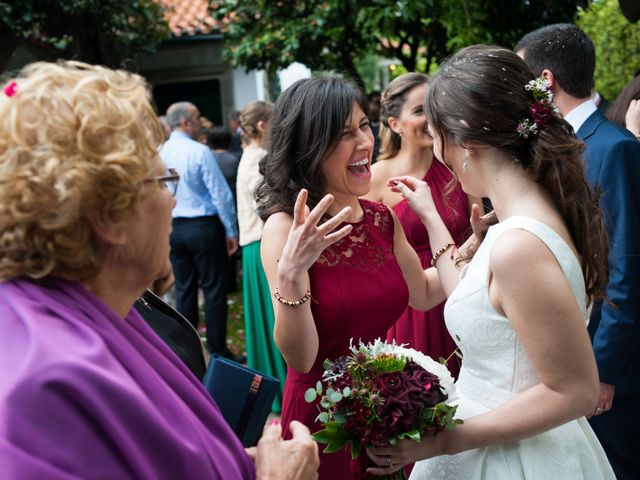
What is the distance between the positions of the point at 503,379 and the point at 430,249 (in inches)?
92.9

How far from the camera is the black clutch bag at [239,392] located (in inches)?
74.9

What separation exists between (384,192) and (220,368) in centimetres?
283

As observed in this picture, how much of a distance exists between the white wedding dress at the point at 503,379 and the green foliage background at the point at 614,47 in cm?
937

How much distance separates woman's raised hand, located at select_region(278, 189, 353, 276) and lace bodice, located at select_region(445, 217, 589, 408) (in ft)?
1.45

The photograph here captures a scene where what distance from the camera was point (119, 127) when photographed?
132 centimetres

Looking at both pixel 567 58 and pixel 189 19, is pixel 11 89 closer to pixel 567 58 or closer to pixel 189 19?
pixel 567 58

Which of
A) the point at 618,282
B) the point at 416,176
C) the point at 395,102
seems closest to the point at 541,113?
the point at 618,282

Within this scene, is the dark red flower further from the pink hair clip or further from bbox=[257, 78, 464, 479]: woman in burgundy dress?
the pink hair clip

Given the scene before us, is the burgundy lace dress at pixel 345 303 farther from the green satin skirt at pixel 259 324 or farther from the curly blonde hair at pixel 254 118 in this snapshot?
the curly blonde hair at pixel 254 118

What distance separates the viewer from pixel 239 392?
6.26 ft

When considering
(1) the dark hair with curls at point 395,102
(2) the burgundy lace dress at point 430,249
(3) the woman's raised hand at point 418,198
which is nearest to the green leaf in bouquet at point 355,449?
(3) the woman's raised hand at point 418,198

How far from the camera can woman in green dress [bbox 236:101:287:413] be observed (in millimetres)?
6133

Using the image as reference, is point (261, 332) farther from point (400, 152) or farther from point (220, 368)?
point (220, 368)

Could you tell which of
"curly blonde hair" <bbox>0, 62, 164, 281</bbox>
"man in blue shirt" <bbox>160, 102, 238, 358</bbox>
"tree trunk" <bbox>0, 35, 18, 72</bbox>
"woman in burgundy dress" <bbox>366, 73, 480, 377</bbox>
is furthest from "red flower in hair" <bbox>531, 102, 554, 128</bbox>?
"tree trunk" <bbox>0, 35, 18, 72</bbox>
